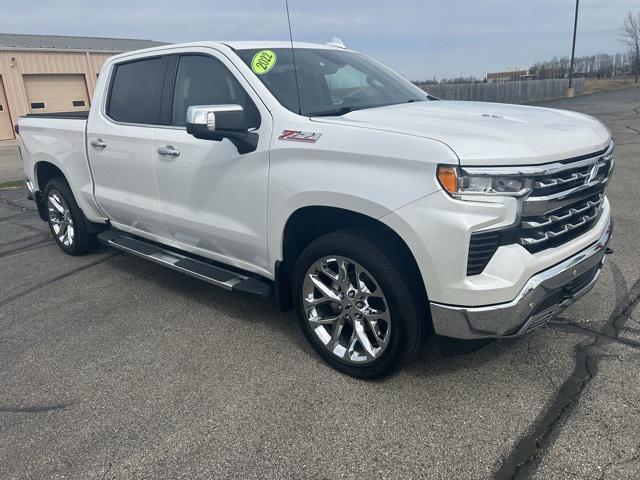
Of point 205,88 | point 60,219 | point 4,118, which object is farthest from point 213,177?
point 4,118

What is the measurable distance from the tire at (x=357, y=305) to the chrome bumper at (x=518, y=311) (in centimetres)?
22

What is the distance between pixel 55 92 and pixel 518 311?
2512 centimetres

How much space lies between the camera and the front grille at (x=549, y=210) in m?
2.58

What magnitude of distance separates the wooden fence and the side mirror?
2554 cm

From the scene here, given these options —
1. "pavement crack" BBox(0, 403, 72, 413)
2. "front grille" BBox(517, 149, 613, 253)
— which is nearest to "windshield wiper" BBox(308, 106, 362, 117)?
"front grille" BBox(517, 149, 613, 253)

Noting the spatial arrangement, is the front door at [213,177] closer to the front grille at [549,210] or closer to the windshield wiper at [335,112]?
the windshield wiper at [335,112]

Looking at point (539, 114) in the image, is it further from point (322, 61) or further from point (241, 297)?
point (241, 297)

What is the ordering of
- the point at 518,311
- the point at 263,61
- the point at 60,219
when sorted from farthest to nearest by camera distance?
the point at 60,219, the point at 263,61, the point at 518,311

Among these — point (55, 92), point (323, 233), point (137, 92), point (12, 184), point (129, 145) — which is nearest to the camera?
point (323, 233)

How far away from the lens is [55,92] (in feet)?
76.7

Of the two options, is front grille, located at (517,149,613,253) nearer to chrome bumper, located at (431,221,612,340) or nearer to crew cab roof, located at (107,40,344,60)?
chrome bumper, located at (431,221,612,340)

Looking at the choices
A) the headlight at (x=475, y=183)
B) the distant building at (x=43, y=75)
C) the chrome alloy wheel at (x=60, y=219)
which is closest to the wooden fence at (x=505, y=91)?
the distant building at (x=43, y=75)

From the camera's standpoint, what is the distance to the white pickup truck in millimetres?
2609

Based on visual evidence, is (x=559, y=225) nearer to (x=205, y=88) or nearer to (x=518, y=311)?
(x=518, y=311)
